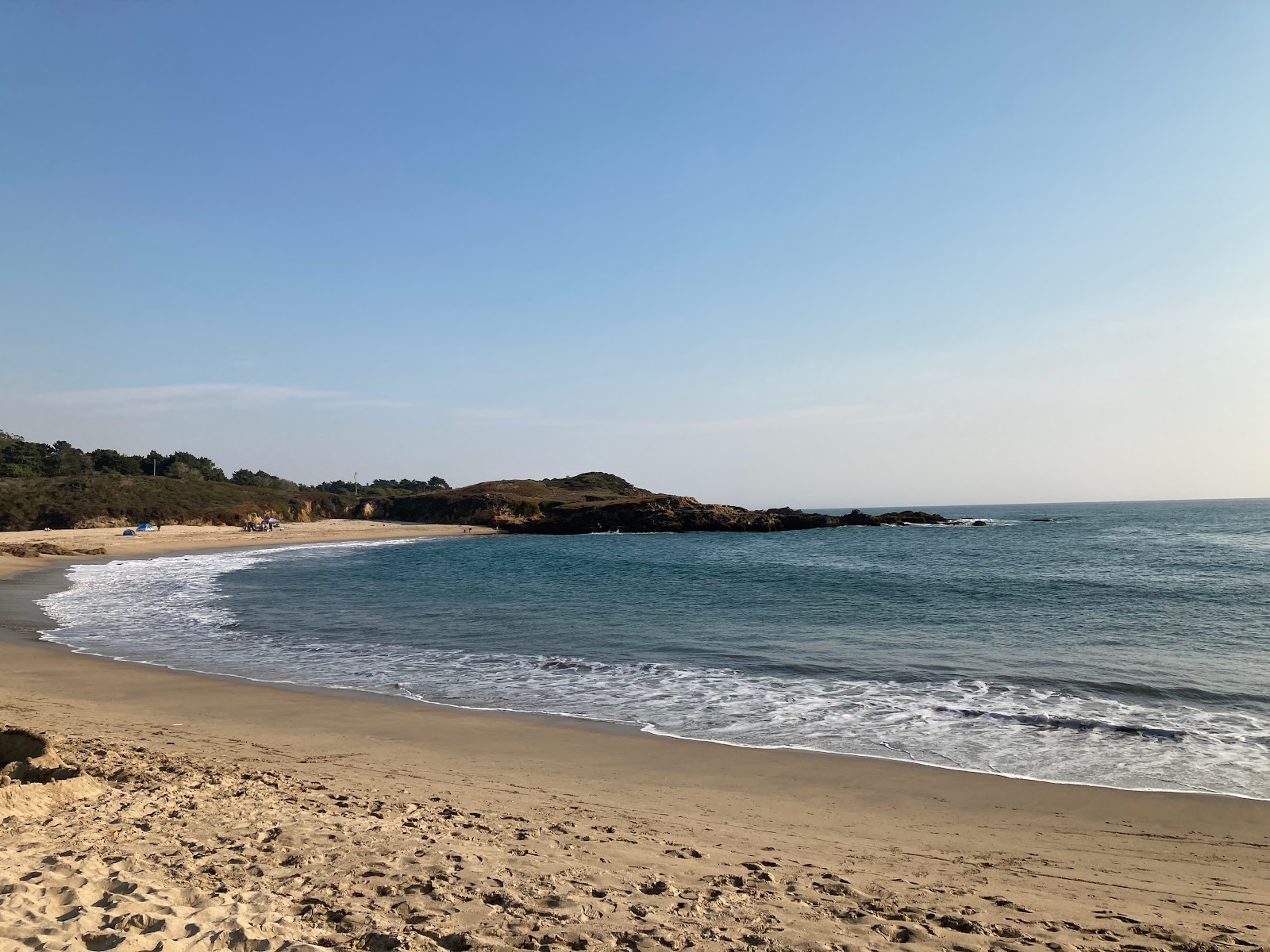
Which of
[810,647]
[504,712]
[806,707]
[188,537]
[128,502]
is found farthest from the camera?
[128,502]

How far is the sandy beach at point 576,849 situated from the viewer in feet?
14.3

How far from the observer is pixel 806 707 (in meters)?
11.8

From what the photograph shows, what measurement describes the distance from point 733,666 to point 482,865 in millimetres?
10272

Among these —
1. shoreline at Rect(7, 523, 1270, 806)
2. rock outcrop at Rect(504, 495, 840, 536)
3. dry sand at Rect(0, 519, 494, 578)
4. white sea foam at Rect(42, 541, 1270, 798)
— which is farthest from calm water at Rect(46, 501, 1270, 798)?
rock outcrop at Rect(504, 495, 840, 536)

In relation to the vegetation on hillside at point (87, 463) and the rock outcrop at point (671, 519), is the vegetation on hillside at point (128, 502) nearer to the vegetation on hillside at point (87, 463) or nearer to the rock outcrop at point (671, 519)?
the vegetation on hillside at point (87, 463)

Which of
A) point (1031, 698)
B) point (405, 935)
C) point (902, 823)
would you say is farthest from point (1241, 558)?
point (405, 935)

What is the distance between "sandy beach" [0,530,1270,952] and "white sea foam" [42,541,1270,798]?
0.76 metres

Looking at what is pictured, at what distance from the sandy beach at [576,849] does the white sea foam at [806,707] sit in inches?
29.9

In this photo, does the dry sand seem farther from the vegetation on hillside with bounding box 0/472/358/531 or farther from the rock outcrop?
the rock outcrop

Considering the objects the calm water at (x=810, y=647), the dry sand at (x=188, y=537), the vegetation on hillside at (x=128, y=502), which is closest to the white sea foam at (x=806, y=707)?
the calm water at (x=810, y=647)

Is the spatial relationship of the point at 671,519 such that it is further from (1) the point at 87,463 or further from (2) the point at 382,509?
A: (1) the point at 87,463

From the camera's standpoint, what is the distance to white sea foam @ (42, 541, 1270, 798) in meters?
9.15

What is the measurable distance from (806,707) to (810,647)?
511 centimetres

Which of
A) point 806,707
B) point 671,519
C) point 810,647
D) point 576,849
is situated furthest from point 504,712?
point 671,519
